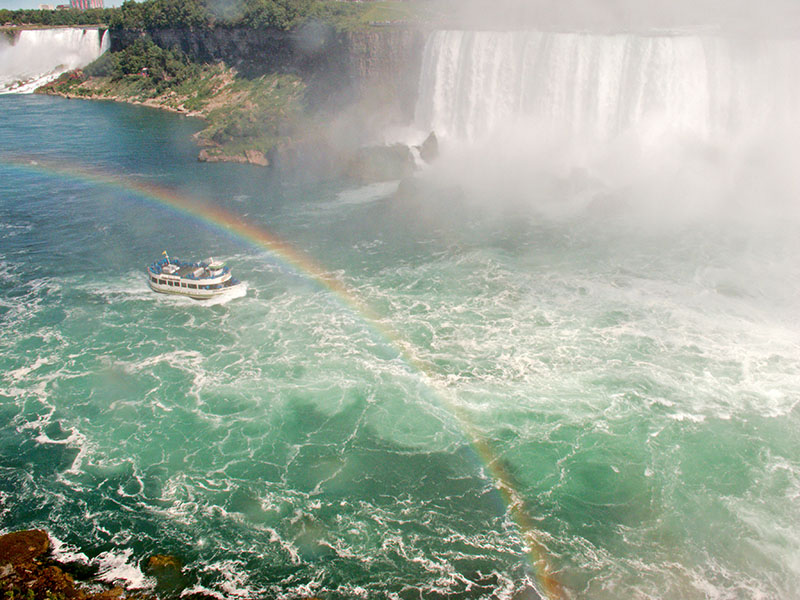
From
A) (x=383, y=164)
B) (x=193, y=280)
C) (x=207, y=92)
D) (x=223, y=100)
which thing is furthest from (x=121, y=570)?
(x=207, y=92)

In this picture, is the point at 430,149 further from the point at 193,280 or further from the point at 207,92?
the point at 207,92

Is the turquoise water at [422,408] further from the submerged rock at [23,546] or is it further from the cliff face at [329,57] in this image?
the cliff face at [329,57]

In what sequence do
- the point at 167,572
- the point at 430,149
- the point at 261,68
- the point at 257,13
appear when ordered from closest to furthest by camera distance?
the point at 167,572
the point at 430,149
the point at 257,13
the point at 261,68

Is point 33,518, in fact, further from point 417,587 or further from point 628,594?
point 628,594

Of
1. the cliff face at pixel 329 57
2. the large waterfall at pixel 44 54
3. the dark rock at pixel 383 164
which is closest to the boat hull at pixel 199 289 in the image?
the dark rock at pixel 383 164

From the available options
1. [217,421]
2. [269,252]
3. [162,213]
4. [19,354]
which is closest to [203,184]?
[162,213]

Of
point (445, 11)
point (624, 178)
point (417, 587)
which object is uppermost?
point (445, 11)
